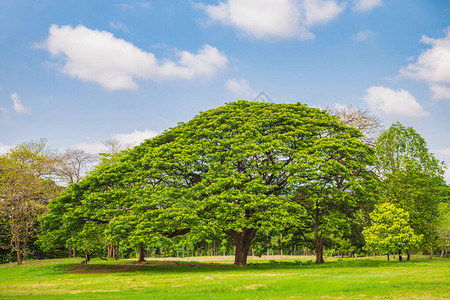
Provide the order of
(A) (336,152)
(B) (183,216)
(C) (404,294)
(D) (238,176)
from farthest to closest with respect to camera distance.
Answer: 1. (A) (336,152)
2. (D) (238,176)
3. (B) (183,216)
4. (C) (404,294)

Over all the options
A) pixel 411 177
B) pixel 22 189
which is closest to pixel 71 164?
pixel 22 189

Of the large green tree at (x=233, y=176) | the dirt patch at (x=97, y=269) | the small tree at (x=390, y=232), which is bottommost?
the dirt patch at (x=97, y=269)

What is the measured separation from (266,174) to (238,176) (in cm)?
356

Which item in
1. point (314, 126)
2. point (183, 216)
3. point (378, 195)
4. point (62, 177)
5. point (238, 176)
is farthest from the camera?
point (62, 177)


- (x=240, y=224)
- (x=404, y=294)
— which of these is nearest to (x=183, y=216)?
(x=240, y=224)

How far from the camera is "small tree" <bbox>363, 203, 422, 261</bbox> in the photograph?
29.5 meters

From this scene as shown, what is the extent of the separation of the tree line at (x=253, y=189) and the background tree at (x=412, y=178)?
0.34ft

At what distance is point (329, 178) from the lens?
30.6 meters

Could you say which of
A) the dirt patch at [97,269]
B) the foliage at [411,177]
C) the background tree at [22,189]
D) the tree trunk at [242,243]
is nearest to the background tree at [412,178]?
the foliage at [411,177]

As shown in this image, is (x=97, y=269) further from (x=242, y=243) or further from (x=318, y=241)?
(x=318, y=241)

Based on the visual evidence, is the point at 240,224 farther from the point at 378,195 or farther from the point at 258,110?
the point at 378,195

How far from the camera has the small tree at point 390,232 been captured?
96.6 ft

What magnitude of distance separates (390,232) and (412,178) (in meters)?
7.80

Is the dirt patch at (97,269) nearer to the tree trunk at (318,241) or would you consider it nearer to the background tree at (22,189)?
the background tree at (22,189)
